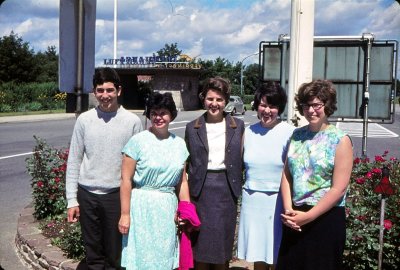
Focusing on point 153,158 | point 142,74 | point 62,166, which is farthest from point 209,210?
point 142,74

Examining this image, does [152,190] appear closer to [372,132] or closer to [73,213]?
[73,213]

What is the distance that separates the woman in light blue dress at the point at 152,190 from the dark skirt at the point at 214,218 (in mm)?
211

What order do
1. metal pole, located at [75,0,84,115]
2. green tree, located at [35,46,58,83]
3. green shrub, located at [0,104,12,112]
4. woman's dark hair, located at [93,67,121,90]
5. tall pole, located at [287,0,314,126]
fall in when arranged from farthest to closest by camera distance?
green tree, located at [35,46,58,83] < green shrub, located at [0,104,12,112] < tall pole, located at [287,0,314,126] < metal pole, located at [75,0,84,115] < woman's dark hair, located at [93,67,121,90]

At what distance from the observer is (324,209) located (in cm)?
314

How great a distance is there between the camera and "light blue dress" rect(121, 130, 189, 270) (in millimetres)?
3564

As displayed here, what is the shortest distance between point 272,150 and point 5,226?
4649mm

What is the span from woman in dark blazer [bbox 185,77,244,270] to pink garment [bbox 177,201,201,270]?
0.09 metres

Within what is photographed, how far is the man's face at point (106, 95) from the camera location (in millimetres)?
3666

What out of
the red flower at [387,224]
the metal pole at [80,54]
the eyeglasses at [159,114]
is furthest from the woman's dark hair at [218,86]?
the red flower at [387,224]

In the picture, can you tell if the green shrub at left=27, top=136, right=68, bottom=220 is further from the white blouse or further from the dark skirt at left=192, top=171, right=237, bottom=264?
the white blouse

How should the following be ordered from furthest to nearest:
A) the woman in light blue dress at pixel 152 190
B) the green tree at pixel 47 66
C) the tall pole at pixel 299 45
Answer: the green tree at pixel 47 66 < the tall pole at pixel 299 45 < the woman in light blue dress at pixel 152 190

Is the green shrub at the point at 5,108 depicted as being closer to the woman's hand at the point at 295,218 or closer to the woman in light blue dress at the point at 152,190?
the woman in light blue dress at the point at 152,190

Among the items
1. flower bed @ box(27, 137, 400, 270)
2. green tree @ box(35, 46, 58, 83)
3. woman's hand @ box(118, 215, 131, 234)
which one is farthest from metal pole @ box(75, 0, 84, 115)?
green tree @ box(35, 46, 58, 83)

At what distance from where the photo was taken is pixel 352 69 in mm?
6734
